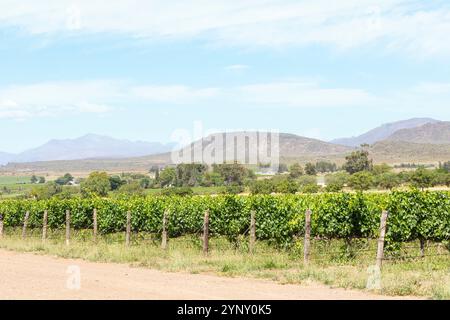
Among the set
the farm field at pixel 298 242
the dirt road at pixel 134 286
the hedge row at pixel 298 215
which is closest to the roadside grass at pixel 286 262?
the farm field at pixel 298 242

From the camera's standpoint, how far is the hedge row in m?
21.0

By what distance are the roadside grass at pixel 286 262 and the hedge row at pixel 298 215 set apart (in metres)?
0.61

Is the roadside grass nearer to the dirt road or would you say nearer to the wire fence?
the wire fence

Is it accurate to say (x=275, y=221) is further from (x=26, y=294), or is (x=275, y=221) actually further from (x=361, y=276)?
(x=26, y=294)

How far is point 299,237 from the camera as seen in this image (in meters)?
22.6

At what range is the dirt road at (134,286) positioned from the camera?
13.2 metres

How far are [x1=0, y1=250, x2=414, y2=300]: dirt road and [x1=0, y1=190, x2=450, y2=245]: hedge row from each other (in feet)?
20.9

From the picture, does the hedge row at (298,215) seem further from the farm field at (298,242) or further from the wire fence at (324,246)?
the wire fence at (324,246)

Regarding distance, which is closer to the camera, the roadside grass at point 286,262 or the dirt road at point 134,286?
the dirt road at point 134,286

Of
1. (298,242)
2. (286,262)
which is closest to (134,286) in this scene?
(286,262)

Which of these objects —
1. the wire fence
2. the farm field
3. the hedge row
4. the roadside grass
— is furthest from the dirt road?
the hedge row

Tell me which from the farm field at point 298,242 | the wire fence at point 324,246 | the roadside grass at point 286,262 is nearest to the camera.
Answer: the roadside grass at point 286,262

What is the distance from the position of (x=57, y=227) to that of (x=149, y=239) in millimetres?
10806
